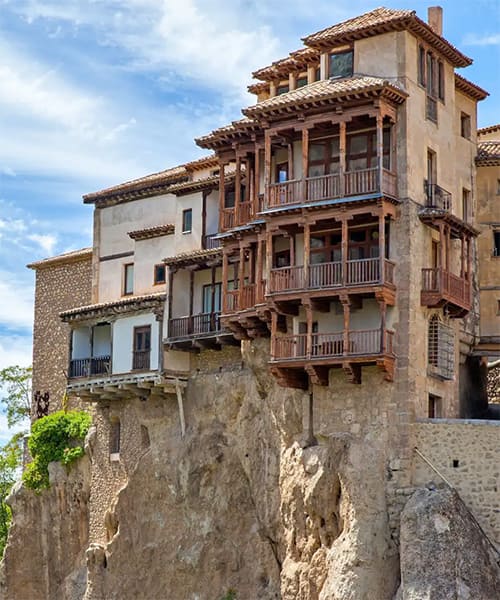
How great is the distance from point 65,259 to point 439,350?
23.8m

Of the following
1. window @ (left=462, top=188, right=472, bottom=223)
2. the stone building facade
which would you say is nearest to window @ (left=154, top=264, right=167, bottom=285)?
the stone building facade

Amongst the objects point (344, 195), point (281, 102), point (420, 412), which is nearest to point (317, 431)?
point (420, 412)

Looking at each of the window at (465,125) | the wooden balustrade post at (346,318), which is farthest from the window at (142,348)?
the window at (465,125)

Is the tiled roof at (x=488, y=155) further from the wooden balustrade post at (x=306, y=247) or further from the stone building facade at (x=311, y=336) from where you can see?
the wooden balustrade post at (x=306, y=247)

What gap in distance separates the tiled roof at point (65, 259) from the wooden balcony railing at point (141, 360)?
9810mm

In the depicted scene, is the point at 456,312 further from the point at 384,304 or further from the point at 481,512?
the point at 481,512

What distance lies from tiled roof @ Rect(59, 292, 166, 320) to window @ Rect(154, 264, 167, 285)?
1224 mm

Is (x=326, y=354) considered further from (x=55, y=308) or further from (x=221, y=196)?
(x=55, y=308)

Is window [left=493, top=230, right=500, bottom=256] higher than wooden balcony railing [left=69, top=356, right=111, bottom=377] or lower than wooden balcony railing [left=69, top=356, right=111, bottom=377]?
higher

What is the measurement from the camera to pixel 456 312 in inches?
2076

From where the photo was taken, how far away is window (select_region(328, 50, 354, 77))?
53084 mm

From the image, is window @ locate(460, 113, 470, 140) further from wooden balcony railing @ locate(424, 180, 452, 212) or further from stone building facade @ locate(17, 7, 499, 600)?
wooden balcony railing @ locate(424, 180, 452, 212)

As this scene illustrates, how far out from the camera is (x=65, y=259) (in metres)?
70.1

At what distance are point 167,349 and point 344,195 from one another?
11830 millimetres
